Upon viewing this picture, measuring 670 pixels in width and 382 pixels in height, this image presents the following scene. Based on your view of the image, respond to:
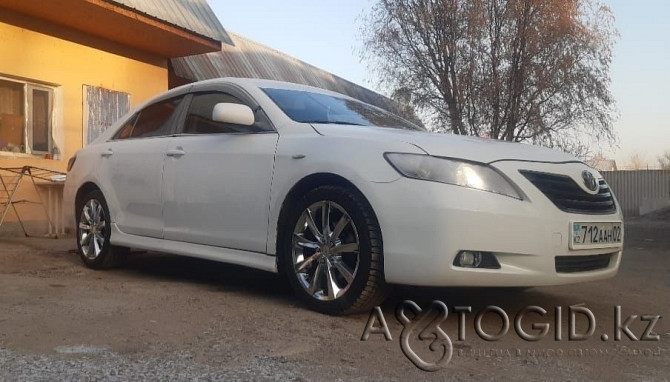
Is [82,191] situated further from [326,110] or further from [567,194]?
[567,194]

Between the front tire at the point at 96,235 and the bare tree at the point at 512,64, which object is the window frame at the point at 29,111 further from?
the bare tree at the point at 512,64

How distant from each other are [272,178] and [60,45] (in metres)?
6.41

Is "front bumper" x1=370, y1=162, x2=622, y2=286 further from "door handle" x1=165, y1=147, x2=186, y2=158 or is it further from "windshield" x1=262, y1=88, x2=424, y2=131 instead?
"door handle" x1=165, y1=147, x2=186, y2=158

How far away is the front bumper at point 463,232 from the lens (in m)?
3.89

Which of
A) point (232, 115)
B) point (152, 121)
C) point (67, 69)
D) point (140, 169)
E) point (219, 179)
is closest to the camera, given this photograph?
point (232, 115)

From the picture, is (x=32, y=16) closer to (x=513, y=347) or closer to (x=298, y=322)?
(x=298, y=322)

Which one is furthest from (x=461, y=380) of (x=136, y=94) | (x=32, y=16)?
(x=136, y=94)

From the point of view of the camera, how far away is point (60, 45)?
9.70 m

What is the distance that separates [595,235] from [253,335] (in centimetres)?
224

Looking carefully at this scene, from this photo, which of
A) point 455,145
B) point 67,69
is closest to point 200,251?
point 455,145

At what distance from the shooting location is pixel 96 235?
20.6 ft

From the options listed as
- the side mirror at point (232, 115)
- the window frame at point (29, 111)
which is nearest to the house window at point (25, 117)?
the window frame at point (29, 111)

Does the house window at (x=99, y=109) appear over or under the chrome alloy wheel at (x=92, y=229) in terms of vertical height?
over

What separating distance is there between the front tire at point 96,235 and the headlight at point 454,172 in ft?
10.5
